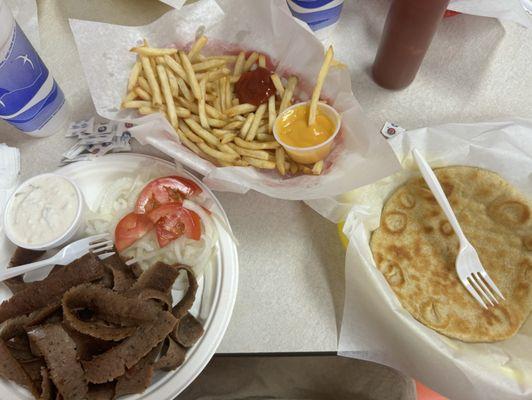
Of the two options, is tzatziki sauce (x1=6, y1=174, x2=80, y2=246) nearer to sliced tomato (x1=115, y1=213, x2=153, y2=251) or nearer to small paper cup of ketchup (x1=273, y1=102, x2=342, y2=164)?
sliced tomato (x1=115, y1=213, x2=153, y2=251)

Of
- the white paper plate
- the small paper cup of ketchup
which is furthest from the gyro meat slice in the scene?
the small paper cup of ketchup

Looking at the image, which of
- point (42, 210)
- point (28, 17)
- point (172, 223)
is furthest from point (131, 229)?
point (28, 17)

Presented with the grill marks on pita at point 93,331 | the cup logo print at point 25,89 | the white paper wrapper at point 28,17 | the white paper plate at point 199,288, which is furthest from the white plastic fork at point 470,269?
the white paper wrapper at point 28,17

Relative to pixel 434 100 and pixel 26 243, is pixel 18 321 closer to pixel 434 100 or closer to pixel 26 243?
pixel 26 243

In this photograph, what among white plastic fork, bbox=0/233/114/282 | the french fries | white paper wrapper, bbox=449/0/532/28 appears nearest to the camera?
white plastic fork, bbox=0/233/114/282

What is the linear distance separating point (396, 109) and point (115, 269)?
1.05 metres

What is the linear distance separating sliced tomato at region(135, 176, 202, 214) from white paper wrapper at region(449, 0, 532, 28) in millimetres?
1080

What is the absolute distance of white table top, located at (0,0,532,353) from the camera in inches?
45.0

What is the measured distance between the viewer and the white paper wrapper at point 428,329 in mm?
992

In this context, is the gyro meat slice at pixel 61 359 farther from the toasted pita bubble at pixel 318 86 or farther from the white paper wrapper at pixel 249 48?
the toasted pita bubble at pixel 318 86

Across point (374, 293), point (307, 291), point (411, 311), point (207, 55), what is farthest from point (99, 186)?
point (411, 311)

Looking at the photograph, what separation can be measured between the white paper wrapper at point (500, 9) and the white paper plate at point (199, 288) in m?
1.06

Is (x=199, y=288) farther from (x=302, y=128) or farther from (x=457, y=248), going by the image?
(x=457, y=248)

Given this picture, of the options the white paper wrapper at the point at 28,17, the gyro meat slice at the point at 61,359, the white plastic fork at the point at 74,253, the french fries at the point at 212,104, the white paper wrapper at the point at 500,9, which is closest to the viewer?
the gyro meat slice at the point at 61,359
